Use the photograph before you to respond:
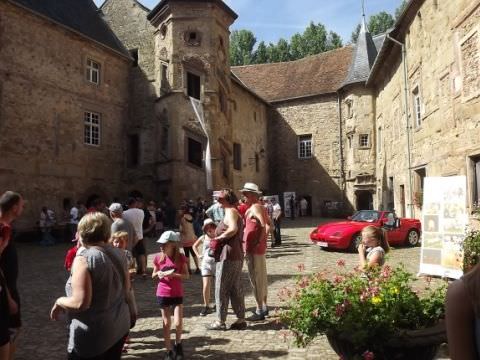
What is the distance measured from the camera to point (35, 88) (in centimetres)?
1758

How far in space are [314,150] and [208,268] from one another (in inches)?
1047

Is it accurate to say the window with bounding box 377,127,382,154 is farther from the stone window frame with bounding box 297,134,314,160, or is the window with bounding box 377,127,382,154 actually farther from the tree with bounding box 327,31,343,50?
the tree with bounding box 327,31,343,50

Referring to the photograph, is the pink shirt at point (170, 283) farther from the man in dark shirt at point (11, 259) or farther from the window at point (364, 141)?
the window at point (364, 141)

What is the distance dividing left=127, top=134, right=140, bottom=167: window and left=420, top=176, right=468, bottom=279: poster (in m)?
16.1

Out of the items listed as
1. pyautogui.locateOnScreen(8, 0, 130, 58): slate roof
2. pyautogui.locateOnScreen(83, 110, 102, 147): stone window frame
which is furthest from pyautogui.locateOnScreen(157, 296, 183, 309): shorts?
pyautogui.locateOnScreen(83, 110, 102, 147): stone window frame

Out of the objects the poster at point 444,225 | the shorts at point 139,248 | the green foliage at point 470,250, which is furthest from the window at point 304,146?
the green foliage at point 470,250

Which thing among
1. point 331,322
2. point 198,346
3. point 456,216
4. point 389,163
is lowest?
point 198,346

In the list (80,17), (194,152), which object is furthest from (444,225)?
(80,17)

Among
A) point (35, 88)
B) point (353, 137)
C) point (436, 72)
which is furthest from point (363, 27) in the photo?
point (35, 88)

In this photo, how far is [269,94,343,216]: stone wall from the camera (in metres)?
31.3

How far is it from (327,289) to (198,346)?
1871 mm

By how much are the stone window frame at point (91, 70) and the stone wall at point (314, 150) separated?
15.9 m

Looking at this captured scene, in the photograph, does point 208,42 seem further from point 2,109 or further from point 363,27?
point 363,27

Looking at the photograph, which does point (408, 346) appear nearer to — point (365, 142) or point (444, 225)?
point (444, 225)
